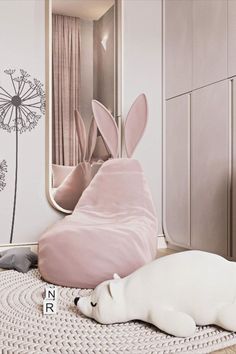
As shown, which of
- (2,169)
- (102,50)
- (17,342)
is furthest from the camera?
(102,50)

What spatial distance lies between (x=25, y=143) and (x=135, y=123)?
738 millimetres

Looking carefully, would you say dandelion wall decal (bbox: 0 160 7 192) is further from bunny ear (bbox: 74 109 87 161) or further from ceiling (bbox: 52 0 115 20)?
ceiling (bbox: 52 0 115 20)

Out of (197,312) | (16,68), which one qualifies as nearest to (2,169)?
(16,68)

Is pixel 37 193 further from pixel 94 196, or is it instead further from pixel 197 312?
pixel 197 312

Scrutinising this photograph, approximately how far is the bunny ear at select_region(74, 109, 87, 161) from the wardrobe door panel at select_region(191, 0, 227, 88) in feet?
2.55

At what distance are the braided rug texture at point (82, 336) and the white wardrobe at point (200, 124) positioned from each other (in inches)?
44.6

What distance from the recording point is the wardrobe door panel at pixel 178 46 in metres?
2.78

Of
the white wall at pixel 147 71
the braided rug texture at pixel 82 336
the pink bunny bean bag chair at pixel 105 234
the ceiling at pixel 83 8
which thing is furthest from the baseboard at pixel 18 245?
the ceiling at pixel 83 8

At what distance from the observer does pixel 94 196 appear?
245 cm

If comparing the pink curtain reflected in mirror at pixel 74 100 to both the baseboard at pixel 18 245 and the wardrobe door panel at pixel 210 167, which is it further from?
the wardrobe door panel at pixel 210 167

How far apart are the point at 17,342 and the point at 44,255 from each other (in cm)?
66

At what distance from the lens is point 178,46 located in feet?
9.53

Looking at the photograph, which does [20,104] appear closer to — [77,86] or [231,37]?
[77,86]

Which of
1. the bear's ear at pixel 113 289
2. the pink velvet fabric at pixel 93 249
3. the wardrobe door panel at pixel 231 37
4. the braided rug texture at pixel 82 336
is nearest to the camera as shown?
the braided rug texture at pixel 82 336
